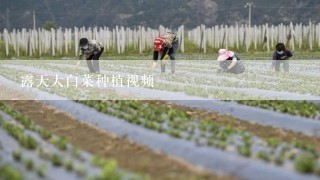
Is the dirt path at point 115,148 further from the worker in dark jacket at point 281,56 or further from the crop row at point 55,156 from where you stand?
the worker in dark jacket at point 281,56

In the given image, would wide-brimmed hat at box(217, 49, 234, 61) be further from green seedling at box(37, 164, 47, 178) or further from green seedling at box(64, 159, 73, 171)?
green seedling at box(37, 164, 47, 178)

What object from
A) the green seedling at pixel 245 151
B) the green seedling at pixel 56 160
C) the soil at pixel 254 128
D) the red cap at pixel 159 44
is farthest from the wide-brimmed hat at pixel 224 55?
the green seedling at pixel 56 160

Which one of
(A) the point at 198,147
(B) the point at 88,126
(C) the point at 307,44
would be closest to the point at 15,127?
(B) the point at 88,126

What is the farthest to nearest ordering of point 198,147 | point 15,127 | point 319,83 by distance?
point 319,83 < point 15,127 < point 198,147

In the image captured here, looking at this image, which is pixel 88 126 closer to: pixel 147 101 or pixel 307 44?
pixel 147 101

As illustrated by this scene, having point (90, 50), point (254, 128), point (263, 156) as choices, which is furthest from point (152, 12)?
point (263, 156)

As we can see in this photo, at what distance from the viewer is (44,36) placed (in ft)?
113

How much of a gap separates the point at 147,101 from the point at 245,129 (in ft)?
12.5

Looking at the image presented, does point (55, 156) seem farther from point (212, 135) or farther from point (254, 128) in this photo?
point (254, 128)

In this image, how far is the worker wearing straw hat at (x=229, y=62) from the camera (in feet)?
63.6

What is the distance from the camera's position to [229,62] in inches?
784

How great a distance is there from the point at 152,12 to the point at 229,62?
51.4 metres

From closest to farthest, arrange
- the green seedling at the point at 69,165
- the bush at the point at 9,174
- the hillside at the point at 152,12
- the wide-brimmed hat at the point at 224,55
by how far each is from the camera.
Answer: the bush at the point at 9,174, the green seedling at the point at 69,165, the wide-brimmed hat at the point at 224,55, the hillside at the point at 152,12

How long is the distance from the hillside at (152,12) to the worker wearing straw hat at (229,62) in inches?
1745
